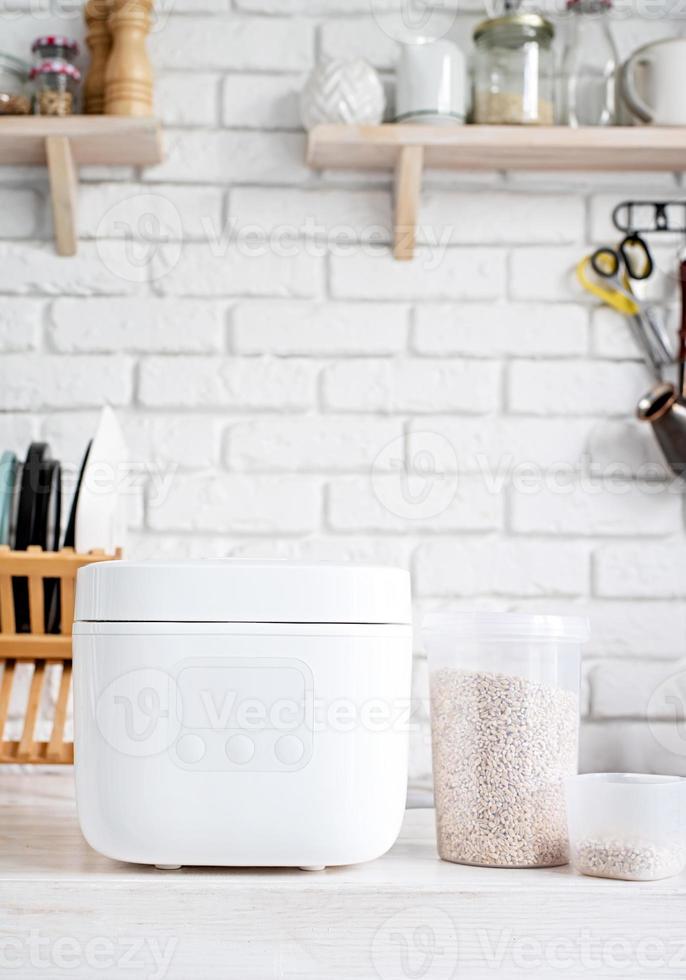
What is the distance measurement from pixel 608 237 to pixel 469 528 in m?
0.42

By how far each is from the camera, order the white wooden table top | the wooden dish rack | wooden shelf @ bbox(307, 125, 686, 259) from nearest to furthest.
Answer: the white wooden table top → the wooden dish rack → wooden shelf @ bbox(307, 125, 686, 259)

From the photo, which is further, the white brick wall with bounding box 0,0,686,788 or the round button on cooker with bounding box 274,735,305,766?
the white brick wall with bounding box 0,0,686,788

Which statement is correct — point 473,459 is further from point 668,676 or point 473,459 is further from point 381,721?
point 381,721

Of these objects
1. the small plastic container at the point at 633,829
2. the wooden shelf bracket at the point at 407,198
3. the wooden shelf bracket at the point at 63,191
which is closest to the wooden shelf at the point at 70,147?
the wooden shelf bracket at the point at 63,191

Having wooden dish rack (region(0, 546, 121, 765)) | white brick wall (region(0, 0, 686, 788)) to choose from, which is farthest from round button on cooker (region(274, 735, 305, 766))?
white brick wall (region(0, 0, 686, 788))

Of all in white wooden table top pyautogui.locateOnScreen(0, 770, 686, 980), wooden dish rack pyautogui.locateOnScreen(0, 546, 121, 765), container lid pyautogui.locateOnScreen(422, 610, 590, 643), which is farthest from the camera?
wooden dish rack pyautogui.locateOnScreen(0, 546, 121, 765)

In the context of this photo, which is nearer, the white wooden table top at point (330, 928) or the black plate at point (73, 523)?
the white wooden table top at point (330, 928)

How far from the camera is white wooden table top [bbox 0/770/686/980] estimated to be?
77cm

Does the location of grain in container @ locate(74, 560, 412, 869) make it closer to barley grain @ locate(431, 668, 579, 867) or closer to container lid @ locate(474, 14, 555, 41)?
barley grain @ locate(431, 668, 579, 867)

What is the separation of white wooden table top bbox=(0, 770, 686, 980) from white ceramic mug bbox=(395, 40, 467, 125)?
897 millimetres

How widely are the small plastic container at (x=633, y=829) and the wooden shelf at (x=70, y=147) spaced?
0.90 metres

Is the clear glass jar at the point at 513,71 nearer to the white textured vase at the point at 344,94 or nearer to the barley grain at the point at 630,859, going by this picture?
the white textured vase at the point at 344,94

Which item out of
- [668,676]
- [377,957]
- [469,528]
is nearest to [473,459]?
[469,528]

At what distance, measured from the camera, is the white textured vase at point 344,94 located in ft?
4.30
